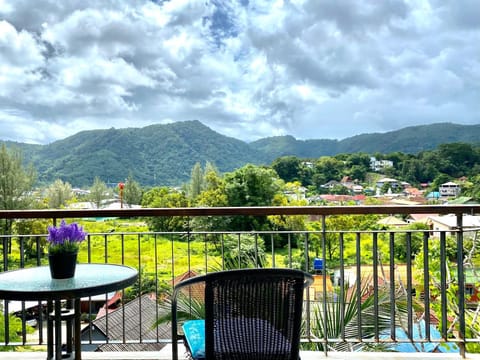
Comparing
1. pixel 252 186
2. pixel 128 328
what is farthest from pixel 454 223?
pixel 252 186

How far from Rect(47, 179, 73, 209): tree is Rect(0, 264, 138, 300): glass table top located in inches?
1243

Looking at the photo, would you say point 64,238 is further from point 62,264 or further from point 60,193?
point 60,193

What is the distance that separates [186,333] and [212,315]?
21.3 inches

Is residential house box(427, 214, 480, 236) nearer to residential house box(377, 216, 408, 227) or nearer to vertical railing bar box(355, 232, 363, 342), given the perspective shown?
vertical railing bar box(355, 232, 363, 342)

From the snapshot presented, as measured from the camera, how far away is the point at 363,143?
1040 inches

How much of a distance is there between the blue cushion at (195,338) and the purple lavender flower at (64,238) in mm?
665

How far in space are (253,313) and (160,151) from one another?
1100 inches

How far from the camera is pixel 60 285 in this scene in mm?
1883

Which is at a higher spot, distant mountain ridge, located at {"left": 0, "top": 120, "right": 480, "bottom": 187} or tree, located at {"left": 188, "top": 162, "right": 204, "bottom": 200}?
distant mountain ridge, located at {"left": 0, "top": 120, "right": 480, "bottom": 187}

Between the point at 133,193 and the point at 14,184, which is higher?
the point at 14,184

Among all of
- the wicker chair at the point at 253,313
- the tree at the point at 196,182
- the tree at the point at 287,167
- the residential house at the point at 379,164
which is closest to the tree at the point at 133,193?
the tree at the point at 196,182

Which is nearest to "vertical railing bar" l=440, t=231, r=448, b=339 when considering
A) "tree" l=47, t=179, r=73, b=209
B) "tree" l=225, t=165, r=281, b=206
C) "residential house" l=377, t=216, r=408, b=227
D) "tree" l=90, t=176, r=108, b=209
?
"residential house" l=377, t=216, r=408, b=227

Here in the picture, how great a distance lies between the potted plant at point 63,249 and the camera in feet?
6.43

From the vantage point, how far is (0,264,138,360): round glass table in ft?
5.86
